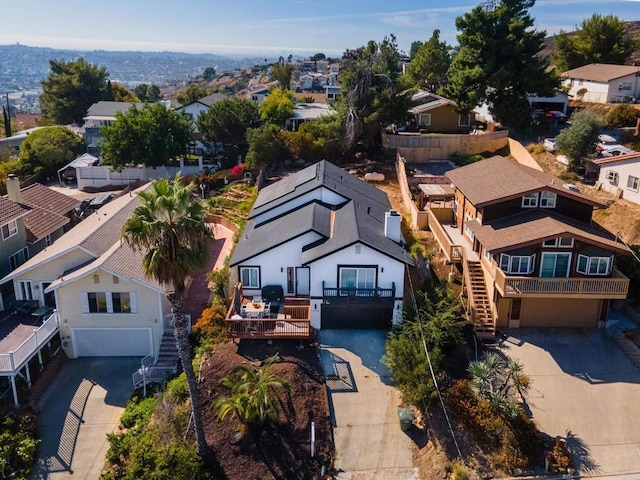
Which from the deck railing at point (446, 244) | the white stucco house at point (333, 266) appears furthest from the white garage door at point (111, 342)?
the deck railing at point (446, 244)

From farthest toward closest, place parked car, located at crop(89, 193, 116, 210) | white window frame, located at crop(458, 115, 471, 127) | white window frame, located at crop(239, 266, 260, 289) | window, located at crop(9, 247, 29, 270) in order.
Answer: white window frame, located at crop(458, 115, 471, 127)
parked car, located at crop(89, 193, 116, 210)
window, located at crop(9, 247, 29, 270)
white window frame, located at crop(239, 266, 260, 289)

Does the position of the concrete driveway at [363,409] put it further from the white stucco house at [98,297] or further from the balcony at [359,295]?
the white stucco house at [98,297]

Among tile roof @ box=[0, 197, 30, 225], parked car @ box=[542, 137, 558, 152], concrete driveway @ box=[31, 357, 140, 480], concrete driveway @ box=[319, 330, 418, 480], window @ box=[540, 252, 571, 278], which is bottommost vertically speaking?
concrete driveway @ box=[31, 357, 140, 480]

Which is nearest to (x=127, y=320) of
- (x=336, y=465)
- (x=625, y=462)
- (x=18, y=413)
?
(x=18, y=413)

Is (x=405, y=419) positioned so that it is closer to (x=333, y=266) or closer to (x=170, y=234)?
(x=333, y=266)

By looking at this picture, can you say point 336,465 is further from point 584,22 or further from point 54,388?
point 584,22

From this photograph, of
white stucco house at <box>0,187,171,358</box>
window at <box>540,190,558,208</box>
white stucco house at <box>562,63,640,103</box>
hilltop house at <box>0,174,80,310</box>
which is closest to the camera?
white stucco house at <box>0,187,171,358</box>

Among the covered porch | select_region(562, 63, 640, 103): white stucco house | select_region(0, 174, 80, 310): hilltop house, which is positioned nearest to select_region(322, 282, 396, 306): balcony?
the covered porch

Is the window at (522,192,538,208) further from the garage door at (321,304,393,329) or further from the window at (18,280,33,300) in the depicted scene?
the window at (18,280,33,300)
